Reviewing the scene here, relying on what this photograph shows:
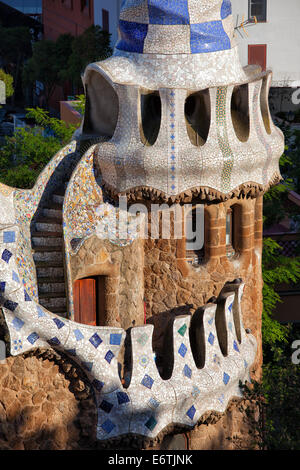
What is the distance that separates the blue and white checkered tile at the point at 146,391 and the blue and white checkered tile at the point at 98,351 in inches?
11.3

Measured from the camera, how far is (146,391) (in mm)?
15609

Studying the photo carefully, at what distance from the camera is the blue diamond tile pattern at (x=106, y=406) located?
598 inches

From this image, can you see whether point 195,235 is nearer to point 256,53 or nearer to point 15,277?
point 15,277

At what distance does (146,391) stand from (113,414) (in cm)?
62

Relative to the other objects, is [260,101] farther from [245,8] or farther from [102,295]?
[245,8]

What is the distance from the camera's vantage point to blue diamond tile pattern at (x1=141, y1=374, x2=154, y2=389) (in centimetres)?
1562

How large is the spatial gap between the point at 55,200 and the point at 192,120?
7.92 ft

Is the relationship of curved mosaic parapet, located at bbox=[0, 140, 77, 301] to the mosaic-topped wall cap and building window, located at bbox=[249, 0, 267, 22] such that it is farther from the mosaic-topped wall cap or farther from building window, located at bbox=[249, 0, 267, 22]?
building window, located at bbox=[249, 0, 267, 22]

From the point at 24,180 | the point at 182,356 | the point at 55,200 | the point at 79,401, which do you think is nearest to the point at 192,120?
the point at 55,200

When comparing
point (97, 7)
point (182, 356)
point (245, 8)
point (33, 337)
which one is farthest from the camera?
point (97, 7)

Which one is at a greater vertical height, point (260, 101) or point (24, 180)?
point (260, 101)

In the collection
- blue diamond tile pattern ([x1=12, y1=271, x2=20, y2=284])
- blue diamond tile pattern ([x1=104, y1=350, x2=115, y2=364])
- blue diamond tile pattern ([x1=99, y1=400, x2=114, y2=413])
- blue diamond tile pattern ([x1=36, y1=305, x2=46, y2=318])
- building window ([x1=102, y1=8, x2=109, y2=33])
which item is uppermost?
building window ([x1=102, y1=8, x2=109, y2=33])

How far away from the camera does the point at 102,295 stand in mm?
17000

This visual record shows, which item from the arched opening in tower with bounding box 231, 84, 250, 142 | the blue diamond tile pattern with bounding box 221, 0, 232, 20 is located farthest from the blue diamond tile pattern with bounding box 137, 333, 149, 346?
the blue diamond tile pattern with bounding box 221, 0, 232, 20
